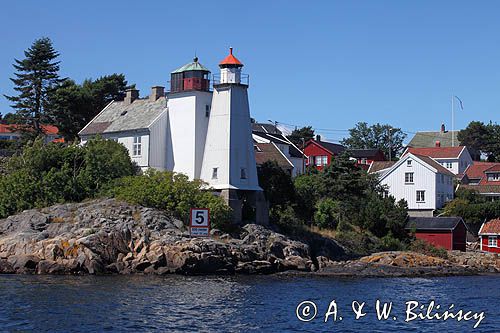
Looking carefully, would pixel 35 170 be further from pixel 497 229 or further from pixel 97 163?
pixel 497 229

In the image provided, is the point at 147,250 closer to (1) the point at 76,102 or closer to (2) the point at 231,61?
(2) the point at 231,61

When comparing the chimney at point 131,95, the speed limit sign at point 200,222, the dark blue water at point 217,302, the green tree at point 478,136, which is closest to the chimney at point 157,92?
the chimney at point 131,95

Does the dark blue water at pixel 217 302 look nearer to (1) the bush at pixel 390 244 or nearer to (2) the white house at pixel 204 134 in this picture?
(2) the white house at pixel 204 134

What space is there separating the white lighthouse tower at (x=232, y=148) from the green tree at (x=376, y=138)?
221ft

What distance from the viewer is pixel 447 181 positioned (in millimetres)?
75750

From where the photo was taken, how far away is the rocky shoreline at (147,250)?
43.3m

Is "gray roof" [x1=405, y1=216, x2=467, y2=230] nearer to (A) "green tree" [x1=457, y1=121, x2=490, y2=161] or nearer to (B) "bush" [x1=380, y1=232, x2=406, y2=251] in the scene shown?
(B) "bush" [x1=380, y1=232, x2=406, y2=251]

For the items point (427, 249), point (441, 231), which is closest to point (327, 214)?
point (427, 249)

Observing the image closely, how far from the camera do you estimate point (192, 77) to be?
53969 mm

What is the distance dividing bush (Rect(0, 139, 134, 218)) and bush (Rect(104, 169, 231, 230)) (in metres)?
2.89

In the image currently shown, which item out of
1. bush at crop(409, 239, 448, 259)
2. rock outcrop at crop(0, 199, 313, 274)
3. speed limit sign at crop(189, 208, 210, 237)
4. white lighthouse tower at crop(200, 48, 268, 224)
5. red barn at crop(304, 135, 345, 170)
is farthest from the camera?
red barn at crop(304, 135, 345, 170)

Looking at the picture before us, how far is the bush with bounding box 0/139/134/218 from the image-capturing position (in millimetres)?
51438

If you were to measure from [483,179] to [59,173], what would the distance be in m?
49.6

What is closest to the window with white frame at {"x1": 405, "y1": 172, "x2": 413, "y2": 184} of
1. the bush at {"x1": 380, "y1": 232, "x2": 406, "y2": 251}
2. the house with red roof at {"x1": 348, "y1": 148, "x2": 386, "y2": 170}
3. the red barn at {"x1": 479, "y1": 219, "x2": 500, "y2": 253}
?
the red barn at {"x1": 479, "y1": 219, "x2": 500, "y2": 253}
